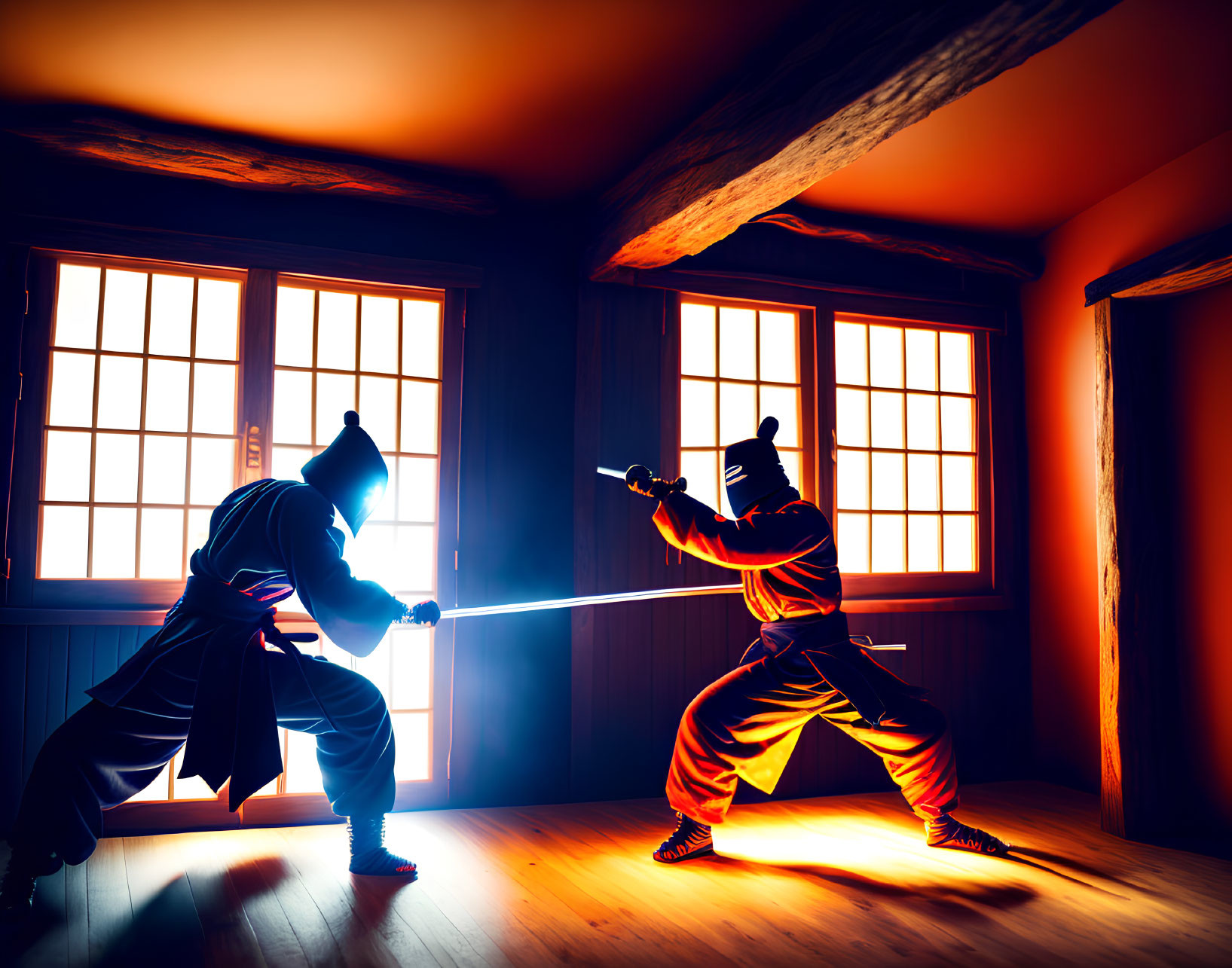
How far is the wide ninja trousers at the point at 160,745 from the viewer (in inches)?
94.1

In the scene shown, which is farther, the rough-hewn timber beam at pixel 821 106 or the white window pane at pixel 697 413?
the white window pane at pixel 697 413

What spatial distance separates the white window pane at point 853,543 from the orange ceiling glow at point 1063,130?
5.04 feet

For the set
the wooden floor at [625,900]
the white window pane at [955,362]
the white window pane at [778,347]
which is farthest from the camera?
the white window pane at [955,362]

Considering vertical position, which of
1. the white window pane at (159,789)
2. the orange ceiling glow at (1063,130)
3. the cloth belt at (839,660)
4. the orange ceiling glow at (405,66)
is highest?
the orange ceiling glow at (1063,130)

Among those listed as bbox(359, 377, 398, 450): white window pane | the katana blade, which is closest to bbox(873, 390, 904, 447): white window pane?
the katana blade

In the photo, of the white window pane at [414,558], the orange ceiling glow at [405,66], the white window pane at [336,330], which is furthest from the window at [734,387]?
the white window pane at [336,330]

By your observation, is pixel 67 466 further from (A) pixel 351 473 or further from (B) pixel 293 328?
(A) pixel 351 473

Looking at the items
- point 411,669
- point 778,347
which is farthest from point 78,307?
point 778,347

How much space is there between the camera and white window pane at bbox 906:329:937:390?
4.56m

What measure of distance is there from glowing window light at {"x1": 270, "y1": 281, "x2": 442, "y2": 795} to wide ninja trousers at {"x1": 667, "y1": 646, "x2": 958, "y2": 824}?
126cm

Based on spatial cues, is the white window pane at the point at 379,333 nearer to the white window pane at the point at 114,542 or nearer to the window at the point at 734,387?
the white window pane at the point at 114,542

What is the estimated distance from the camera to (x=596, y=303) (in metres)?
3.96

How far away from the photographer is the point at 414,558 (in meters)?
3.87

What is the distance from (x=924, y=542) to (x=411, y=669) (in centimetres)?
267
